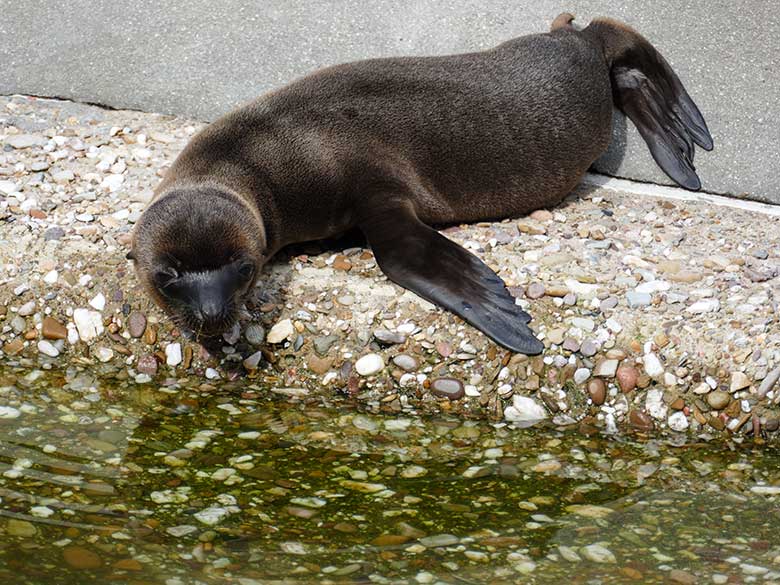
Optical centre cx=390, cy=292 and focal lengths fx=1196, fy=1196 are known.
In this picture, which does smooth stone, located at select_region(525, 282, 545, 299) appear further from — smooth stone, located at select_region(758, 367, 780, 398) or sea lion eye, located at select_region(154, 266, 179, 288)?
sea lion eye, located at select_region(154, 266, 179, 288)

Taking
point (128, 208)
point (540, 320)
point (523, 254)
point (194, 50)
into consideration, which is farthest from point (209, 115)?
point (540, 320)

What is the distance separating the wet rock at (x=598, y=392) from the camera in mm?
5047

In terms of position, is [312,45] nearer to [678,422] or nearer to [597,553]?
[678,422]

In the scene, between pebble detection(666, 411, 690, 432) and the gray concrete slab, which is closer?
pebble detection(666, 411, 690, 432)

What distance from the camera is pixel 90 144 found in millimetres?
6547

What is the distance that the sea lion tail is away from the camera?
268 inches

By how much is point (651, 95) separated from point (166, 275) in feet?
10.9

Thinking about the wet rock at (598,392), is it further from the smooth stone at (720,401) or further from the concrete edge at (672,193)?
the concrete edge at (672,193)

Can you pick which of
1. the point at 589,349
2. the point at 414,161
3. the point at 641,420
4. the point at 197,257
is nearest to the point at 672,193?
the point at 414,161

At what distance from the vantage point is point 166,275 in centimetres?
496

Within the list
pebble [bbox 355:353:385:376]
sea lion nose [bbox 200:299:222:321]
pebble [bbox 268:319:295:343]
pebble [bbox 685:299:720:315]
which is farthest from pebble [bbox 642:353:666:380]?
sea lion nose [bbox 200:299:222:321]

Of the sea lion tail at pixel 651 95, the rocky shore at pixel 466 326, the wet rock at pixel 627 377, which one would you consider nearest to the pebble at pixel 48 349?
the rocky shore at pixel 466 326

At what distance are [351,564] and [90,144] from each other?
359 centimetres

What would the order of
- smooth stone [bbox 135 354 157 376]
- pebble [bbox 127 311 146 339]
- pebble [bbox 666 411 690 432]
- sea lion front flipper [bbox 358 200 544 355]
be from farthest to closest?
pebble [bbox 127 311 146 339], smooth stone [bbox 135 354 157 376], sea lion front flipper [bbox 358 200 544 355], pebble [bbox 666 411 690 432]
